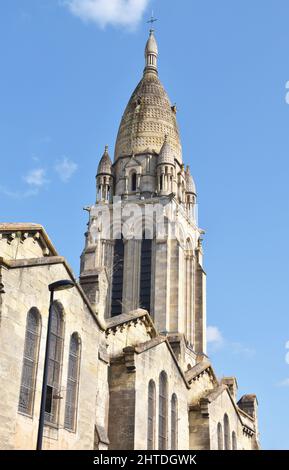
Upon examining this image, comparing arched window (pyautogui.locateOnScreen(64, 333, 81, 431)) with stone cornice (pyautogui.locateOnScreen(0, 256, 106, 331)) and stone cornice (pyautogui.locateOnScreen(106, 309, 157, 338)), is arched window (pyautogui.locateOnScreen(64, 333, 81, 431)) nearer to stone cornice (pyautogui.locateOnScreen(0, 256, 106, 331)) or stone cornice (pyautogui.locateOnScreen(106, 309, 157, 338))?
stone cornice (pyautogui.locateOnScreen(0, 256, 106, 331))

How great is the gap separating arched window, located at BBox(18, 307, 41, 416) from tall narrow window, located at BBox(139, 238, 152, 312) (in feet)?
149

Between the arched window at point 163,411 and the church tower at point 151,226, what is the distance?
33.4 metres

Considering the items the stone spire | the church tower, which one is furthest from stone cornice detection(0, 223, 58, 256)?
the stone spire

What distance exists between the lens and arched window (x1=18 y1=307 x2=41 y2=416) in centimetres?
2066

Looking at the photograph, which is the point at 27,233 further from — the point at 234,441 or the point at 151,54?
the point at 151,54

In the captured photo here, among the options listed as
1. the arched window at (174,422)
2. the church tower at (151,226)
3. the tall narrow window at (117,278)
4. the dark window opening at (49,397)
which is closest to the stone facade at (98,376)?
the arched window at (174,422)

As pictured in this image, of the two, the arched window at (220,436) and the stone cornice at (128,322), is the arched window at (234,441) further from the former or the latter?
the stone cornice at (128,322)

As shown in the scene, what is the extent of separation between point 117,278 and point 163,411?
132 feet

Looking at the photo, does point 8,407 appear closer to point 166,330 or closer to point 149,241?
point 166,330

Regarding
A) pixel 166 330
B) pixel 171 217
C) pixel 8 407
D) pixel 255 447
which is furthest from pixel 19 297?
pixel 171 217

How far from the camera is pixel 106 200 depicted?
74438mm

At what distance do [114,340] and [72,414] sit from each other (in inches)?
244

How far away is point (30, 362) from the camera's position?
69.4 ft

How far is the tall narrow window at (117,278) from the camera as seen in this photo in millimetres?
67188
